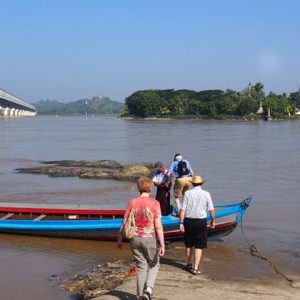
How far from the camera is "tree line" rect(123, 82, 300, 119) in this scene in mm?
149750

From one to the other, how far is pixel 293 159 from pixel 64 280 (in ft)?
87.6

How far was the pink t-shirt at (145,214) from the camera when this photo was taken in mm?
5832

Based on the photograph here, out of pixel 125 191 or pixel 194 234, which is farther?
pixel 125 191

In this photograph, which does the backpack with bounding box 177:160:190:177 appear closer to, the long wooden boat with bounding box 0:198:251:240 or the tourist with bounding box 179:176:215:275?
the long wooden boat with bounding box 0:198:251:240

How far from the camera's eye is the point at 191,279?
7523 millimetres

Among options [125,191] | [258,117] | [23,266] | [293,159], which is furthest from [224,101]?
[23,266]

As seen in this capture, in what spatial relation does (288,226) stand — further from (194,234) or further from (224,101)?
(224,101)

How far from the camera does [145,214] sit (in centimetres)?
584

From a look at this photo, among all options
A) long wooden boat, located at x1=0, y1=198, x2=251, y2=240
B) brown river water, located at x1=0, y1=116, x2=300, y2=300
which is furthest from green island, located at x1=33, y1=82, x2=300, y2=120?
long wooden boat, located at x1=0, y1=198, x2=251, y2=240

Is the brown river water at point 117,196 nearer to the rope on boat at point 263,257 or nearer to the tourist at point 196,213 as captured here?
the rope on boat at point 263,257

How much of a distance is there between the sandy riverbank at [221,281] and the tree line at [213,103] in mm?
140110

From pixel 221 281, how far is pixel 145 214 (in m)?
2.50

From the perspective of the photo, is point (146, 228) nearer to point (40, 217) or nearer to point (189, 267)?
point (189, 267)

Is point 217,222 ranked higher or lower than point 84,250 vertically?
higher
